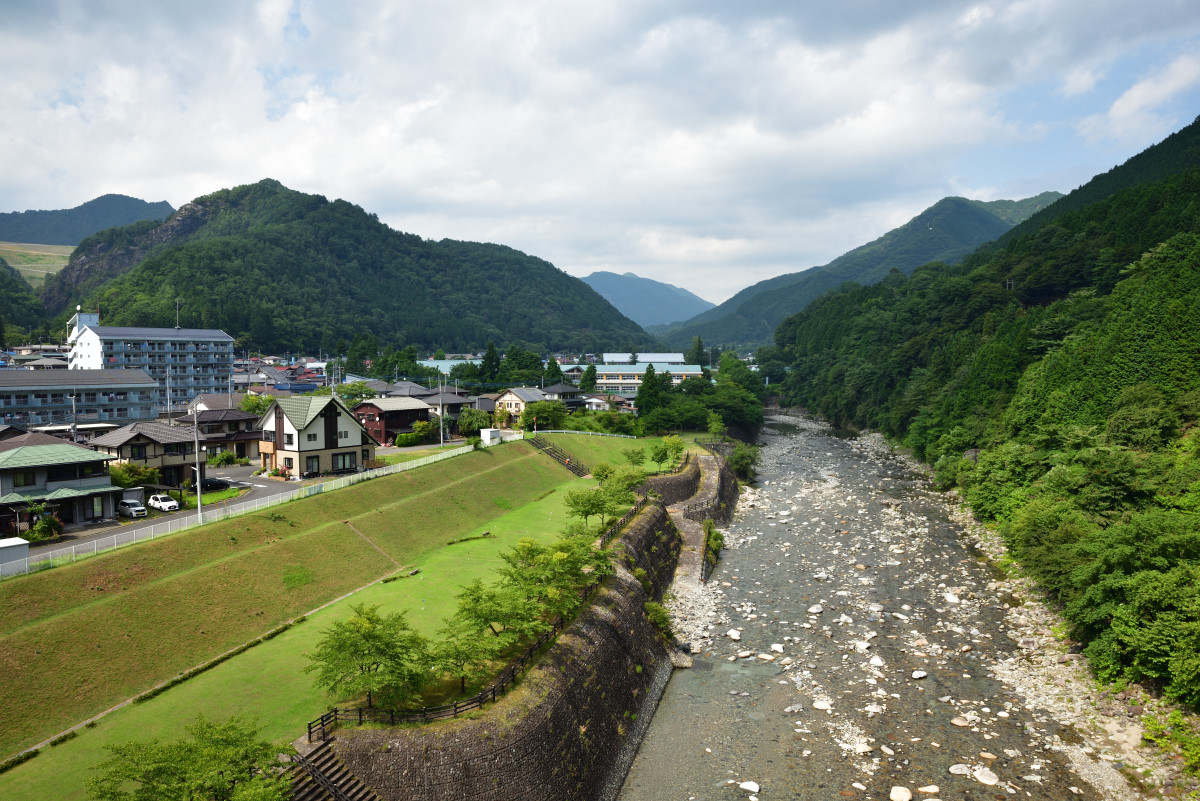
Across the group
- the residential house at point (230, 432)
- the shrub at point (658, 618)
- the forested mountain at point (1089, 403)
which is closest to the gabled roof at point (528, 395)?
the residential house at point (230, 432)

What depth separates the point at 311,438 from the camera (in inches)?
1476

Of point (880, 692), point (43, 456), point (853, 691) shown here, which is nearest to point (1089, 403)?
Answer: point (880, 692)

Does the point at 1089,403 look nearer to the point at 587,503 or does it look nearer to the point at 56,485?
the point at 587,503

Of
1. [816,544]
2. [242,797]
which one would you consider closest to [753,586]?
[816,544]

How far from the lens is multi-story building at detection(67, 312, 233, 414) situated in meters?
78.5

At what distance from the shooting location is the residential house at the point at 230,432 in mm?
43531

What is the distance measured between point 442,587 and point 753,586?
1673cm

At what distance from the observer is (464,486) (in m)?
38.8

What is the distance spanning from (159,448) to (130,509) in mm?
7040

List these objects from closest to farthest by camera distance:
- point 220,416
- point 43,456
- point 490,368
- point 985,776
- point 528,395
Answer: point 985,776
point 43,456
point 220,416
point 528,395
point 490,368

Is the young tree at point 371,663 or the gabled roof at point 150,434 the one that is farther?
the gabled roof at point 150,434

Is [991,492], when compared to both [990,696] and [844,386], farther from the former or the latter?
[844,386]

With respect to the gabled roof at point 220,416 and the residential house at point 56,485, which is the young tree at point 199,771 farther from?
the gabled roof at point 220,416

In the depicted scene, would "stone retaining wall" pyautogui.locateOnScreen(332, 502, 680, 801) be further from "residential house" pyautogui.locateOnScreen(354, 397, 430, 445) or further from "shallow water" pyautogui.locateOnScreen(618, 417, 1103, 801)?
"residential house" pyautogui.locateOnScreen(354, 397, 430, 445)
